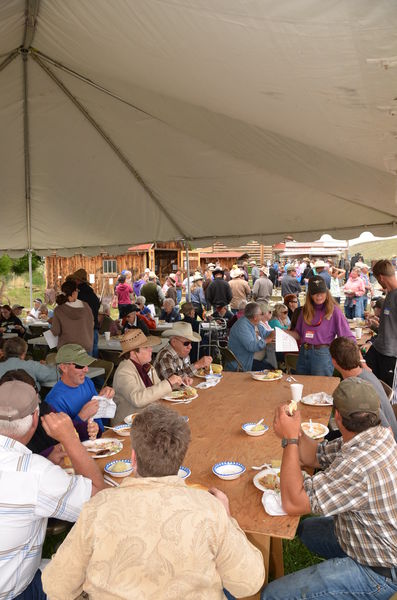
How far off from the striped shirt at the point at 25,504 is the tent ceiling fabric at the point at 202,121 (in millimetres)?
2387

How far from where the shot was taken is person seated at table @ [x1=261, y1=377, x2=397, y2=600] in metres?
1.97

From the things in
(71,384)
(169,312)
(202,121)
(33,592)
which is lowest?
(33,592)

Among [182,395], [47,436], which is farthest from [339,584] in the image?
[182,395]

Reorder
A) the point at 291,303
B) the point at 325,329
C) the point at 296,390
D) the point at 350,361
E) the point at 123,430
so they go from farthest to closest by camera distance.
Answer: the point at 291,303
the point at 325,329
the point at 296,390
the point at 350,361
the point at 123,430

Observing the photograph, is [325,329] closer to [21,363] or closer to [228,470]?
[228,470]

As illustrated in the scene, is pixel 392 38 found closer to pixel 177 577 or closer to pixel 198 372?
pixel 177 577

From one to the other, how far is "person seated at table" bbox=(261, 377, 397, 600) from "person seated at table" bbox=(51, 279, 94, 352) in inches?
180

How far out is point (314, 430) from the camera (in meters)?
3.07

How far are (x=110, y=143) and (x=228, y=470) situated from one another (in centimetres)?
523

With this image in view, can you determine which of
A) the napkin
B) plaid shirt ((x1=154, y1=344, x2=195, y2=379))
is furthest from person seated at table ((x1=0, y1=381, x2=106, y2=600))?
plaid shirt ((x1=154, y1=344, x2=195, y2=379))

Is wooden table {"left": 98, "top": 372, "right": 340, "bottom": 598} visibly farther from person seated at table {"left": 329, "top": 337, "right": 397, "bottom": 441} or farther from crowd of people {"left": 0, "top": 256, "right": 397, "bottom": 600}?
person seated at table {"left": 329, "top": 337, "right": 397, "bottom": 441}

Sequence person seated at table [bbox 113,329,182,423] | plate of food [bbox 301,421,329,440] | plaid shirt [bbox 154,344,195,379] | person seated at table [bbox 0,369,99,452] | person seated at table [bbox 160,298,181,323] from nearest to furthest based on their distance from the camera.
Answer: person seated at table [bbox 0,369,99,452], plate of food [bbox 301,421,329,440], person seated at table [bbox 113,329,182,423], plaid shirt [bbox 154,344,195,379], person seated at table [bbox 160,298,181,323]

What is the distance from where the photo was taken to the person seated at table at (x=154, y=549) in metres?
1.48

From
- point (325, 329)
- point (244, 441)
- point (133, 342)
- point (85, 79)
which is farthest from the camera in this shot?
point (325, 329)
